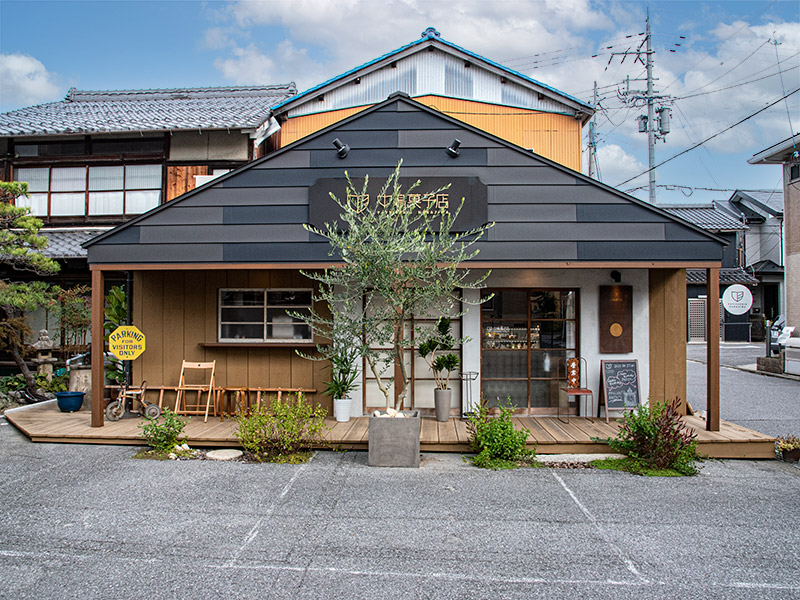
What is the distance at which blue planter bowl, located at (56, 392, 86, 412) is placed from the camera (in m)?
8.23

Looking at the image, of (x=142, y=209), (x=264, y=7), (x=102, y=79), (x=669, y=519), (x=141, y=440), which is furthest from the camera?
(x=102, y=79)

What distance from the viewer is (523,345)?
7926mm

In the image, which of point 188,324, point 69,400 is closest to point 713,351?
point 188,324

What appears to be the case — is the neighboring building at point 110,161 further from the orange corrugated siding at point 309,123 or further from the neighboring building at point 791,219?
the neighboring building at point 791,219

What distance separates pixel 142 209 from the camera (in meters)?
11.6

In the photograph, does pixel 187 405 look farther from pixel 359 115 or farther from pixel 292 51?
pixel 292 51

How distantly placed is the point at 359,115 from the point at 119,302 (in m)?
4.67

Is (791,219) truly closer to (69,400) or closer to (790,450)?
(790,450)

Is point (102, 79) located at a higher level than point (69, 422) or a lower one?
higher

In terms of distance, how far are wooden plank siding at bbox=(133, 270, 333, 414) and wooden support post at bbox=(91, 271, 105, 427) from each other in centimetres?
90

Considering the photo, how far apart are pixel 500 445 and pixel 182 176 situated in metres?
8.99

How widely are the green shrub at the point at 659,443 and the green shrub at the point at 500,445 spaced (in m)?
1.13

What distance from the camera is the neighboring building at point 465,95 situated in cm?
1145

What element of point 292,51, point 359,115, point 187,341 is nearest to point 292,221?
point 359,115
